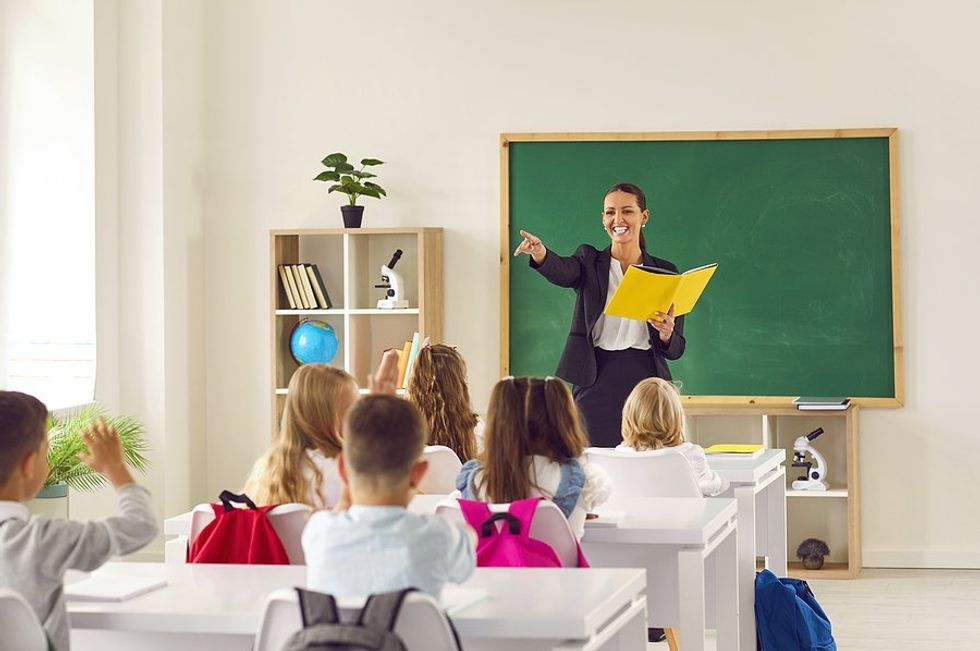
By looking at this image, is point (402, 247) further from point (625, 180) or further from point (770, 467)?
point (770, 467)

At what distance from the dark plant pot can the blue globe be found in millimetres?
546

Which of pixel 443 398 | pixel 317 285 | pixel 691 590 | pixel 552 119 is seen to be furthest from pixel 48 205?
pixel 691 590

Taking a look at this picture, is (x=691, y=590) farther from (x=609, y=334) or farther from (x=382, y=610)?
(x=609, y=334)

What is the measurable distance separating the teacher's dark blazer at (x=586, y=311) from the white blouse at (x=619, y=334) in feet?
0.08

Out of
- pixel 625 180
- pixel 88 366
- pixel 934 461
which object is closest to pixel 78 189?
pixel 88 366

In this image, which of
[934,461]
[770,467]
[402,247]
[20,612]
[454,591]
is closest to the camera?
[20,612]

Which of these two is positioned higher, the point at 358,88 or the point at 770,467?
the point at 358,88

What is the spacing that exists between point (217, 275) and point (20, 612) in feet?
17.1

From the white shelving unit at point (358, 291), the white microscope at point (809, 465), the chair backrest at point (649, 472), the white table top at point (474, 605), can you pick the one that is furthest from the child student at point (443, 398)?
the white microscope at point (809, 465)

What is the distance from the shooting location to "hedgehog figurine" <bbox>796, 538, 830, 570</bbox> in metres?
6.34

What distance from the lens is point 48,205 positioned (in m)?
6.49

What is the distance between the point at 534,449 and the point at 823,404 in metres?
3.53

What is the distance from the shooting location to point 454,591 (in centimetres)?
223

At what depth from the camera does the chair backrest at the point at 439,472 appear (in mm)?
3775
